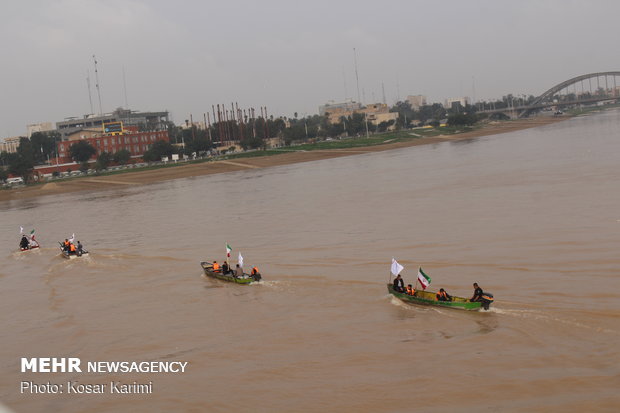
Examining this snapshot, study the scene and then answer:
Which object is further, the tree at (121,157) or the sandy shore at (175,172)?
A: the tree at (121,157)

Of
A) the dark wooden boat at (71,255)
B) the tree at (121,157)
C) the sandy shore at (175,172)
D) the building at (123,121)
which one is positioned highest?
the building at (123,121)

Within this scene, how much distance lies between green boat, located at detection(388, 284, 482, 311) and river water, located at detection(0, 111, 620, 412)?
0.89 ft

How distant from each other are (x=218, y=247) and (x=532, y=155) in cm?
5181

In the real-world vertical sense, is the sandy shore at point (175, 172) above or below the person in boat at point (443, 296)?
above

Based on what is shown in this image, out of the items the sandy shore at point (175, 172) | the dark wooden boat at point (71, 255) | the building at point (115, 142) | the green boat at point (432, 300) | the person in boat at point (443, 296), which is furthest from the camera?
the building at point (115, 142)

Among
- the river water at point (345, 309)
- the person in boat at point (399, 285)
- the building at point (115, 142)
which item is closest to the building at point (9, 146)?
the building at point (115, 142)

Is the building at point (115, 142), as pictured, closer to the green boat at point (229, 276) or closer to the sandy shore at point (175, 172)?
the sandy shore at point (175, 172)

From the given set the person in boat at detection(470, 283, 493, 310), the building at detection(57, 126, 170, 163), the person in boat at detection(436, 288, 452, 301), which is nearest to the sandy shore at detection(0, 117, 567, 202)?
the building at detection(57, 126, 170, 163)

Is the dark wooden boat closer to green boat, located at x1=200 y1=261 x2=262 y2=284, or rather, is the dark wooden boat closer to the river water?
the river water

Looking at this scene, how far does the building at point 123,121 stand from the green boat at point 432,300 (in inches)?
5325

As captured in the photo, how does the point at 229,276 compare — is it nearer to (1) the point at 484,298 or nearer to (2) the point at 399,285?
(2) the point at 399,285

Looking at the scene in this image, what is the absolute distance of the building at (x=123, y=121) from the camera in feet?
507

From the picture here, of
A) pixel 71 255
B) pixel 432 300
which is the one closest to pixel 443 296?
pixel 432 300

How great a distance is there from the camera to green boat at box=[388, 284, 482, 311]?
769 inches
